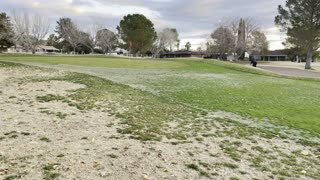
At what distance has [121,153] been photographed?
5309 mm

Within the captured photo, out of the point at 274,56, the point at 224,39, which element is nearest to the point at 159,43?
the point at 224,39

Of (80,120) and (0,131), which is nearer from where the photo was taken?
(0,131)

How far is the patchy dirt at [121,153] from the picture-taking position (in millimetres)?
4527

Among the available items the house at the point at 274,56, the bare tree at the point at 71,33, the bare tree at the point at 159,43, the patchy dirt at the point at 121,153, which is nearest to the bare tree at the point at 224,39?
the bare tree at the point at 159,43

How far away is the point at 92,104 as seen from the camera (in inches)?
372

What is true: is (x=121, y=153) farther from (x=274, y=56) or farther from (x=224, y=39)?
(x=274, y=56)

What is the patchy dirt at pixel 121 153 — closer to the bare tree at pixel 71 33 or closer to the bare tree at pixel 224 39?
the bare tree at pixel 224 39

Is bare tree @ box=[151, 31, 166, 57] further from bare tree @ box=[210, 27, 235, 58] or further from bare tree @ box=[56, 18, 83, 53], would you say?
bare tree @ box=[56, 18, 83, 53]

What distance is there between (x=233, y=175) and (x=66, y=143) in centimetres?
300

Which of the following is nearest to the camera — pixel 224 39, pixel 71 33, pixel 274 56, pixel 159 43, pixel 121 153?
pixel 121 153

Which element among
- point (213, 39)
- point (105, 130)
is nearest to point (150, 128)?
point (105, 130)

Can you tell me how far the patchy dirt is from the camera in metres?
4.53

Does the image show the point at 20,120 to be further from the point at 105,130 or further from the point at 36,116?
the point at 105,130

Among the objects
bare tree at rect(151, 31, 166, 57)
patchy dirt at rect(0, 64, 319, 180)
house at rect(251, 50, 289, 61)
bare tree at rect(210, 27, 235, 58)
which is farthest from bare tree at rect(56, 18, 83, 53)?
patchy dirt at rect(0, 64, 319, 180)
